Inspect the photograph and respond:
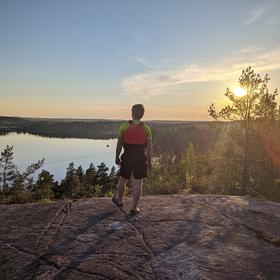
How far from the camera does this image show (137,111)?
20.2 ft

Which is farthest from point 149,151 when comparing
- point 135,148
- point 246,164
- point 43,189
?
point 43,189

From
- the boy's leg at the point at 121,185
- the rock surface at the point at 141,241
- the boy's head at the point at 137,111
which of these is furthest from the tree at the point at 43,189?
the boy's head at the point at 137,111

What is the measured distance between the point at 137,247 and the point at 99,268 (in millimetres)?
799

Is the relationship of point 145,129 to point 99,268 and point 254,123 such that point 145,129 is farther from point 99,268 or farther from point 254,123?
point 254,123

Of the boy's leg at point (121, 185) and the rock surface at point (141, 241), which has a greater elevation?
the boy's leg at point (121, 185)

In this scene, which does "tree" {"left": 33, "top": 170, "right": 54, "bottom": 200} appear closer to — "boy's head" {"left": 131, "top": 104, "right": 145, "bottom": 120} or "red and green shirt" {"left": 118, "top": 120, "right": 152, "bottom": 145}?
"red and green shirt" {"left": 118, "top": 120, "right": 152, "bottom": 145}

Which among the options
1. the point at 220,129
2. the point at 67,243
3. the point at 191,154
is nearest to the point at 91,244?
the point at 67,243

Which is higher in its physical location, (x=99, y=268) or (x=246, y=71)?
(x=246, y=71)

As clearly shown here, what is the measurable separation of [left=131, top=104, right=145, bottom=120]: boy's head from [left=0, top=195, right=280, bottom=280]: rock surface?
5.87 ft

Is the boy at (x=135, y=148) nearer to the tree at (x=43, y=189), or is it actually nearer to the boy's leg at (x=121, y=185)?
the boy's leg at (x=121, y=185)

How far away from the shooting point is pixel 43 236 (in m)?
4.93

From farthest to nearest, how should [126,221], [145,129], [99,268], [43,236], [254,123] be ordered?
[254,123] < [145,129] < [126,221] < [43,236] < [99,268]

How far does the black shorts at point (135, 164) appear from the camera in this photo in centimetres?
622

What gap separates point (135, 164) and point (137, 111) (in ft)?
3.19
